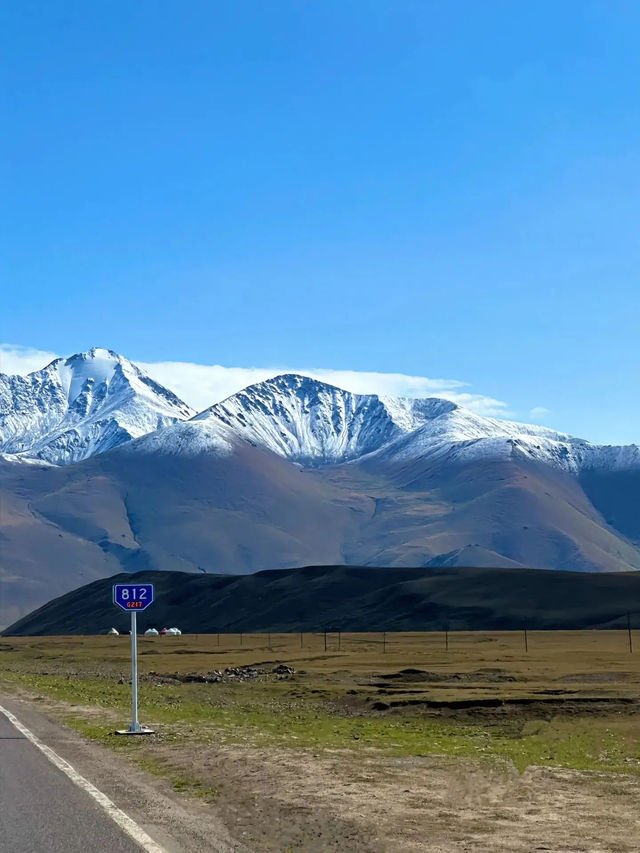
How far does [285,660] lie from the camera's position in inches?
4097

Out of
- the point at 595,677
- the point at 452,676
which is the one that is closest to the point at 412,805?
the point at 595,677

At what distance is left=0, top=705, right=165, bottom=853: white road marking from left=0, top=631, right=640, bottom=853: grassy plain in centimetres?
143

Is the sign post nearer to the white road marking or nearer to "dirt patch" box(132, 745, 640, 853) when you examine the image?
the white road marking

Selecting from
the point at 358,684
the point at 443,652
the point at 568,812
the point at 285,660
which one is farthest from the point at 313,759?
the point at 443,652

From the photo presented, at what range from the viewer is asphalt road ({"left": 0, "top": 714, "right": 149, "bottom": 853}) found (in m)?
13.7

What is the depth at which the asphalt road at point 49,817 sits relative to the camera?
13719mm

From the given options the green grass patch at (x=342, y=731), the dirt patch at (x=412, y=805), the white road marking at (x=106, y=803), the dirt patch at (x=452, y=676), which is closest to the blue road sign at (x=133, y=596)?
the green grass patch at (x=342, y=731)

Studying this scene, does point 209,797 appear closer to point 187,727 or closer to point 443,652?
point 187,727

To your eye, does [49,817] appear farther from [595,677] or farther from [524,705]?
[595,677]

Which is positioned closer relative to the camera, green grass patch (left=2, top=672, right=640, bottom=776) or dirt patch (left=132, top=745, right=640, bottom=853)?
dirt patch (left=132, top=745, right=640, bottom=853)

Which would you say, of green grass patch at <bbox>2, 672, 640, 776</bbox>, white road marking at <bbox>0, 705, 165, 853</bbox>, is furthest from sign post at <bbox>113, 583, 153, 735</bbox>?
white road marking at <bbox>0, 705, 165, 853</bbox>

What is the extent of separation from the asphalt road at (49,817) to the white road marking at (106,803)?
99mm

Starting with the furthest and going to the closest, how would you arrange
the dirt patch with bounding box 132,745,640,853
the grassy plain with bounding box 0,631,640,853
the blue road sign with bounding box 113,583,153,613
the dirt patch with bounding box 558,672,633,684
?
the dirt patch with bounding box 558,672,633,684
the blue road sign with bounding box 113,583,153,613
the grassy plain with bounding box 0,631,640,853
the dirt patch with bounding box 132,745,640,853

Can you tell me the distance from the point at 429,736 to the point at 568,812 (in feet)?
48.9
